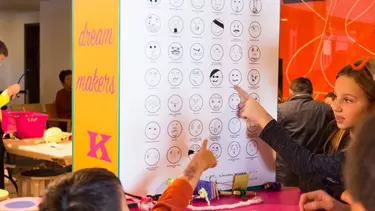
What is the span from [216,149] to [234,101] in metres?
0.19

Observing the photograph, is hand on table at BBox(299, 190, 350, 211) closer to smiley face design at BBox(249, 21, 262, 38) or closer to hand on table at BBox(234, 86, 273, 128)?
hand on table at BBox(234, 86, 273, 128)

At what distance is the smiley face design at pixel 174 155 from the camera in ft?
5.79

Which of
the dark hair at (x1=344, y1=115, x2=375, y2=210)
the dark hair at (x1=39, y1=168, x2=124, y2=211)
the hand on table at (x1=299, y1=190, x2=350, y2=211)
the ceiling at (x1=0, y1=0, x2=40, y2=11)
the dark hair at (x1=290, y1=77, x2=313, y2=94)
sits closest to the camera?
the dark hair at (x1=344, y1=115, x2=375, y2=210)

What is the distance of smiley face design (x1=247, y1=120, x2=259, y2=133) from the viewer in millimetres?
1962

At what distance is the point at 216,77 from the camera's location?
186 centimetres

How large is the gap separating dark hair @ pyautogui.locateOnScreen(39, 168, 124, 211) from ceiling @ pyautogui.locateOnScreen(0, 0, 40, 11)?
7.40 m

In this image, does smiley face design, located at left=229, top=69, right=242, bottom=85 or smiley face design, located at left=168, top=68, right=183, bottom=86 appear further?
smiley face design, located at left=229, top=69, right=242, bottom=85

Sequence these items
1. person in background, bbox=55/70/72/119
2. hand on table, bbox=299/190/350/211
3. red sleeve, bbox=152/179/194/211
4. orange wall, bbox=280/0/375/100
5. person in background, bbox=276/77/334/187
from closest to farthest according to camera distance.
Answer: red sleeve, bbox=152/179/194/211
hand on table, bbox=299/190/350/211
person in background, bbox=276/77/334/187
orange wall, bbox=280/0/375/100
person in background, bbox=55/70/72/119

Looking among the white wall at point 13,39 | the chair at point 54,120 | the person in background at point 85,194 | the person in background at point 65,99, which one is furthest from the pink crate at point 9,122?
the white wall at point 13,39

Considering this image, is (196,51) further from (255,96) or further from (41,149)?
(41,149)

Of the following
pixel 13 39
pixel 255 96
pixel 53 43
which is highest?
pixel 13 39

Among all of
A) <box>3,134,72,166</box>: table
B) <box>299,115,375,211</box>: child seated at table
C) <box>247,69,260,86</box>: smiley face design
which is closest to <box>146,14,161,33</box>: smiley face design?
<box>247,69,260,86</box>: smiley face design

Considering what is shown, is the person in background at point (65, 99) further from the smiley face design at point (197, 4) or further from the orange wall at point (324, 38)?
the smiley face design at point (197, 4)

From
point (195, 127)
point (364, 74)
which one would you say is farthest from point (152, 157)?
point (364, 74)
